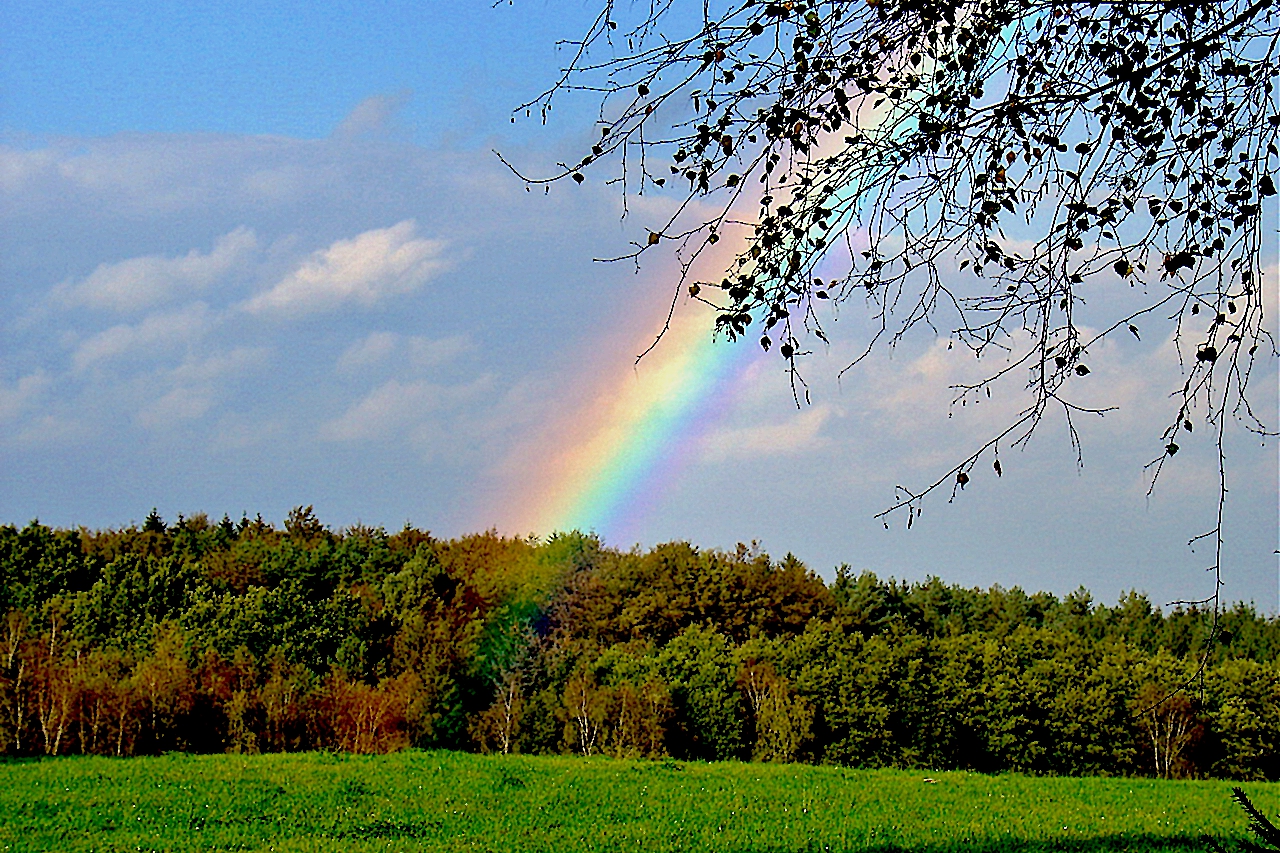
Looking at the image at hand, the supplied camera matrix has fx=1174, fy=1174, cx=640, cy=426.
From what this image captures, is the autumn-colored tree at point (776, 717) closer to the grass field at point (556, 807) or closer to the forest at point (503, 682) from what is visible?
the forest at point (503, 682)

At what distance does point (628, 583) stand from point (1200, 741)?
36.9 feet

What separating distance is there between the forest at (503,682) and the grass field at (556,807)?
2.58 metres

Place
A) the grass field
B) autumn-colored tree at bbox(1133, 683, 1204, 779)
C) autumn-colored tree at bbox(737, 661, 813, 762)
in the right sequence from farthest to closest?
autumn-colored tree at bbox(1133, 683, 1204, 779) < autumn-colored tree at bbox(737, 661, 813, 762) < the grass field

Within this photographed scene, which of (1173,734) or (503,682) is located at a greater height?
(503,682)

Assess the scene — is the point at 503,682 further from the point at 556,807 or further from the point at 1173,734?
the point at 1173,734

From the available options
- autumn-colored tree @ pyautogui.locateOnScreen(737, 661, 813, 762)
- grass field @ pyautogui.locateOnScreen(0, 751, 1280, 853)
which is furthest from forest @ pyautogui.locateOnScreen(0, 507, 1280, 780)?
grass field @ pyautogui.locateOnScreen(0, 751, 1280, 853)

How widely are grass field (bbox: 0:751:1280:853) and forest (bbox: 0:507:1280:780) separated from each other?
2.58m

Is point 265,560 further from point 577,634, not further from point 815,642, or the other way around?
point 815,642

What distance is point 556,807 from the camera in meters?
10.8

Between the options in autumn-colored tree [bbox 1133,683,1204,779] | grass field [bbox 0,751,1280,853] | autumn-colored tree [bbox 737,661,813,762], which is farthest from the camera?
autumn-colored tree [bbox 1133,683,1204,779]

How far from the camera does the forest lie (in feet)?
53.1

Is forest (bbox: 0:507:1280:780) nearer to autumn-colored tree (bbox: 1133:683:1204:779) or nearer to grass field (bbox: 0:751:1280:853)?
autumn-colored tree (bbox: 1133:683:1204:779)

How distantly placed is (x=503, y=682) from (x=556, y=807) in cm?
836

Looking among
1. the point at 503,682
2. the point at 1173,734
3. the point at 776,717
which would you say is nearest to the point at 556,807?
the point at 776,717
